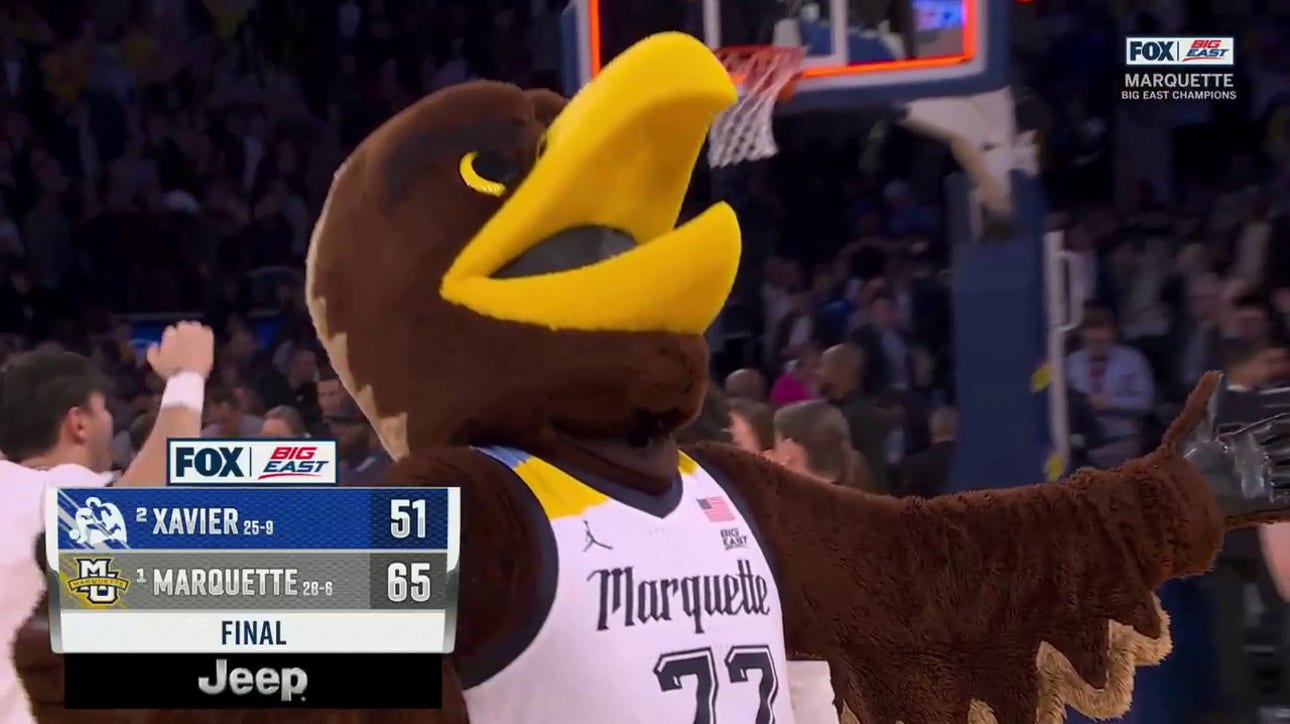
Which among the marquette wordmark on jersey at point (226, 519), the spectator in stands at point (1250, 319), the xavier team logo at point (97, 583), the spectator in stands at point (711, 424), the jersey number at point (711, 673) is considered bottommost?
the spectator in stands at point (1250, 319)

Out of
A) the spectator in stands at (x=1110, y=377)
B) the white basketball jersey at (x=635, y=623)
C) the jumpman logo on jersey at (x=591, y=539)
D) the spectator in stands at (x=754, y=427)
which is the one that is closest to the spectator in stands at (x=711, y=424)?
the spectator in stands at (x=754, y=427)

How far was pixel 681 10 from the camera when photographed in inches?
175

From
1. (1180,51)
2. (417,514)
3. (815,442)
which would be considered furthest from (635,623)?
(1180,51)

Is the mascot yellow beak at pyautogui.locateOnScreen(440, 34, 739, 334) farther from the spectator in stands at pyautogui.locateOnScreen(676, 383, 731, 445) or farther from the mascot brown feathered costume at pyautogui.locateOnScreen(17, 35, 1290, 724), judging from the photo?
the spectator in stands at pyautogui.locateOnScreen(676, 383, 731, 445)

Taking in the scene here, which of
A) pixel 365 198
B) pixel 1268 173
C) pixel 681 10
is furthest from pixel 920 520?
pixel 1268 173

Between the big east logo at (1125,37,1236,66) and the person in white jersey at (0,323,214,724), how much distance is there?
3.86m

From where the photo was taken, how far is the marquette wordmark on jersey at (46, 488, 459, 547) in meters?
1.27

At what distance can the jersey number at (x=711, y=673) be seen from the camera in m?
1.22

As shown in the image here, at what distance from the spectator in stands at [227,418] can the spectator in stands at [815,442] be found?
1912 mm

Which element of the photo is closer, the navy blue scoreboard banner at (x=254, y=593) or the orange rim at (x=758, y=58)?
the navy blue scoreboard banner at (x=254, y=593)

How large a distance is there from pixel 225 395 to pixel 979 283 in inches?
88.0

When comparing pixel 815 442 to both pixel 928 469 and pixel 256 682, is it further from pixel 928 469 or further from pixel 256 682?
pixel 256 682

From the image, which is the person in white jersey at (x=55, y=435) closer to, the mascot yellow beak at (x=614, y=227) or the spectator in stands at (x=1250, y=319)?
the mascot yellow beak at (x=614, y=227)

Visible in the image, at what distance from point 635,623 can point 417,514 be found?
0.58 ft
